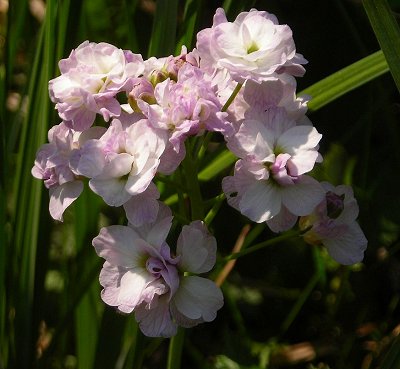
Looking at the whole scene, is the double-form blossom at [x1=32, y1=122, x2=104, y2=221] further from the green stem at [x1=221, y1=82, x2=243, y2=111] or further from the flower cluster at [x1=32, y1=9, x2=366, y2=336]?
the green stem at [x1=221, y1=82, x2=243, y2=111]

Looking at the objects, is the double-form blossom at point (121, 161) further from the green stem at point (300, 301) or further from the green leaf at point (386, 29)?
the green stem at point (300, 301)

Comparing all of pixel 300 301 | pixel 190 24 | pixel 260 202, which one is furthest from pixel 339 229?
pixel 300 301

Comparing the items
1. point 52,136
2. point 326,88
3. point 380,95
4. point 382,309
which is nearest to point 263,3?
point 380,95

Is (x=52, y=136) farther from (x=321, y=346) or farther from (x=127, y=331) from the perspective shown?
(x=321, y=346)

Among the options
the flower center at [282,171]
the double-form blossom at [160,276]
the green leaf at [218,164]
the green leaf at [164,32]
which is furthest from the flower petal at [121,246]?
the green leaf at [164,32]

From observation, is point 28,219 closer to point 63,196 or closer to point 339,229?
point 63,196
